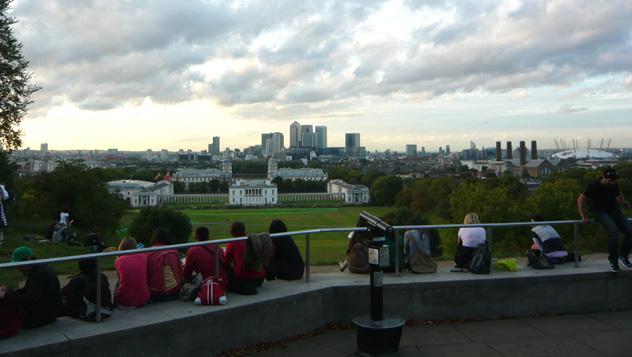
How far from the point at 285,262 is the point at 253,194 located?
149m

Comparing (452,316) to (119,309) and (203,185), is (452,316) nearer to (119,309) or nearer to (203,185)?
(119,309)

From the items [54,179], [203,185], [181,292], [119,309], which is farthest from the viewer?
[203,185]

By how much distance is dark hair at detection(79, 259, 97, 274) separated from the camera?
5.97 m

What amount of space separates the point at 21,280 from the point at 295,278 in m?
3.43

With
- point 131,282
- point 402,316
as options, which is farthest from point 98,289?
point 402,316

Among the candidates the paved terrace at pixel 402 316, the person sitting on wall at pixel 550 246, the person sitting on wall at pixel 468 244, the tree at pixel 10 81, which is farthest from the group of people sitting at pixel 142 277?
the tree at pixel 10 81

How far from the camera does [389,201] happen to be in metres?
127

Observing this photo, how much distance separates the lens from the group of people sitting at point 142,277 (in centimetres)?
552

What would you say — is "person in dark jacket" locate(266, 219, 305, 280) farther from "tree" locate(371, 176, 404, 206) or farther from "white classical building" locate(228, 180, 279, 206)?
"white classical building" locate(228, 180, 279, 206)

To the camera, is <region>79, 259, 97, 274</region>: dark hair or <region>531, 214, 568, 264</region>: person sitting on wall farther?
<region>531, 214, 568, 264</region>: person sitting on wall

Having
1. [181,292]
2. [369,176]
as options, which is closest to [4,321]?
[181,292]

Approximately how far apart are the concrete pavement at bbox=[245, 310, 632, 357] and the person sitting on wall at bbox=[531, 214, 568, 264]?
40.4 inches

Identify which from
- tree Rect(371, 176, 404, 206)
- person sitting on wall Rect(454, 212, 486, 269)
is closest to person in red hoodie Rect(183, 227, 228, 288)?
person sitting on wall Rect(454, 212, 486, 269)

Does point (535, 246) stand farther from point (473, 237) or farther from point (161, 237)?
point (161, 237)
